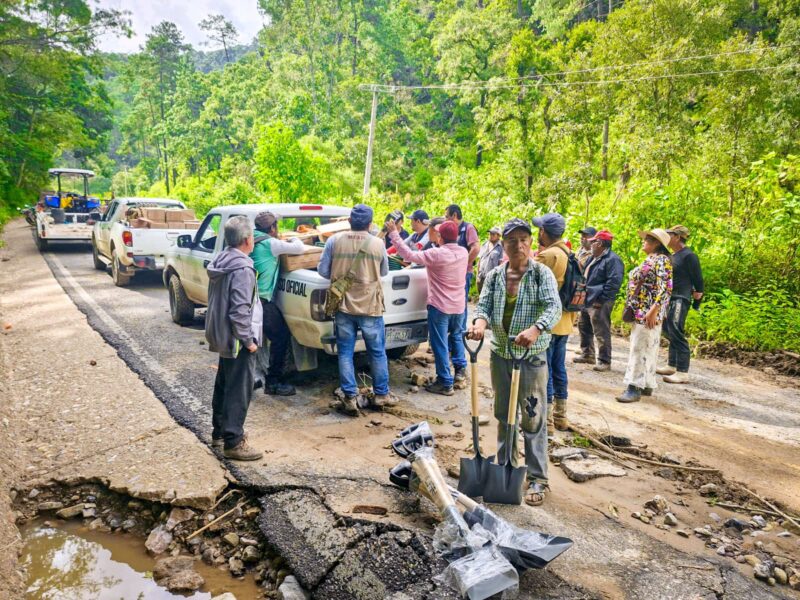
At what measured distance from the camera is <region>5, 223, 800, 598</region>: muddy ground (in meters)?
3.12

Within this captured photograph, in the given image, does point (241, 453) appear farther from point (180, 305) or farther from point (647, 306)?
point (180, 305)

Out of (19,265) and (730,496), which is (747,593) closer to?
(730,496)

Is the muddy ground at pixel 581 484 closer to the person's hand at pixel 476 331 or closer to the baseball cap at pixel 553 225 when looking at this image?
the person's hand at pixel 476 331

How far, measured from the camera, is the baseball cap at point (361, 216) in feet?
17.5

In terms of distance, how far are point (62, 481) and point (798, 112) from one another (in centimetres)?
1901

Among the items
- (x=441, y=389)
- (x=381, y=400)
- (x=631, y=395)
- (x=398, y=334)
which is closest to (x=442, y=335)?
(x=398, y=334)

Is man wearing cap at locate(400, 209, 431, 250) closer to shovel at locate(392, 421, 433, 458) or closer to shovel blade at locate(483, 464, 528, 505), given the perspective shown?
shovel at locate(392, 421, 433, 458)

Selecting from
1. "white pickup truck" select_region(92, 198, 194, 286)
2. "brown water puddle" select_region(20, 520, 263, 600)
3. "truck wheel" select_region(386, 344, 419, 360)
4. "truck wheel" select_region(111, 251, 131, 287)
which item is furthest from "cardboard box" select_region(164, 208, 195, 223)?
"brown water puddle" select_region(20, 520, 263, 600)

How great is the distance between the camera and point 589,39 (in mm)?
24828

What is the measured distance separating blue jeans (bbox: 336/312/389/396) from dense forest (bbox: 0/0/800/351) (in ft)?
19.9

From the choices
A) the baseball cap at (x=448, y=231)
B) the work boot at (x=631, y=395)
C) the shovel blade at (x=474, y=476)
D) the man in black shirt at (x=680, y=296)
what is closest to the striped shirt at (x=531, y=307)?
the shovel blade at (x=474, y=476)

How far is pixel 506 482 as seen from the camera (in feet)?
12.5

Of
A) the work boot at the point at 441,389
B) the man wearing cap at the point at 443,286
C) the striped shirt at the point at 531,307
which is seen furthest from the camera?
the work boot at the point at 441,389

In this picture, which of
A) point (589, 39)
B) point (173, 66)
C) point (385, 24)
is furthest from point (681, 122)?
point (173, 66)
